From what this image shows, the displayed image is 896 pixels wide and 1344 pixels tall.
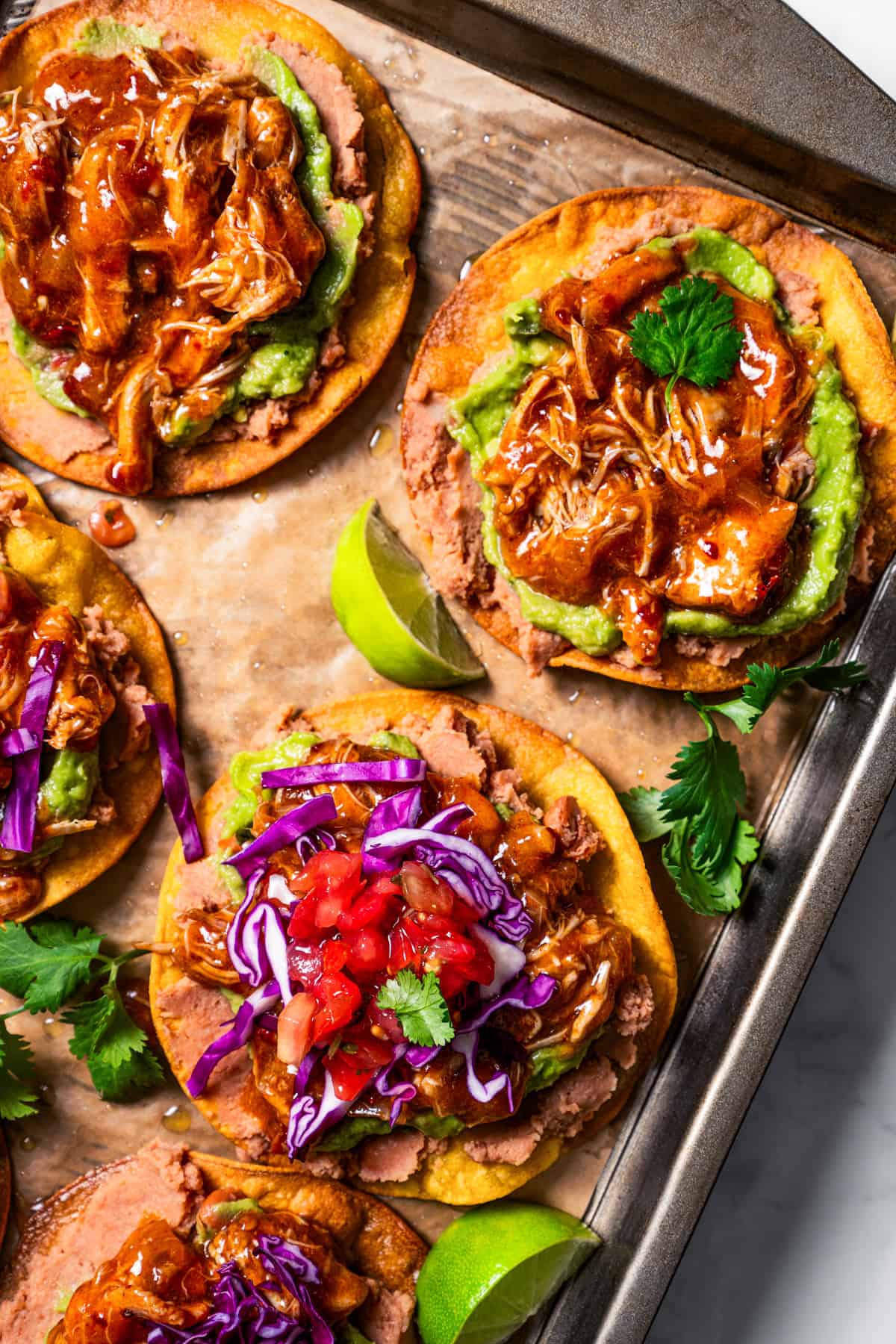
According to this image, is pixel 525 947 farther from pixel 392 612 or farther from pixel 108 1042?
pixel 108 1042

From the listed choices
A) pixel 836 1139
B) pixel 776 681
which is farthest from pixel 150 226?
pixel 836 1139

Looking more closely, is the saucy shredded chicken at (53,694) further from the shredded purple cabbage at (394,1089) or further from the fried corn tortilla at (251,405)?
the shredded purple cabbage at (394,1089)

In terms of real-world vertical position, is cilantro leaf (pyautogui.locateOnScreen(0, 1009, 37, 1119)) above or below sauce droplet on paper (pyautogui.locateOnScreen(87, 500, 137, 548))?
below

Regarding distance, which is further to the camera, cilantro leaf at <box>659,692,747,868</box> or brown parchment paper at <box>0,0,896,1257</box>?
brown parchment paper at <box>0,0,896,1257</box>

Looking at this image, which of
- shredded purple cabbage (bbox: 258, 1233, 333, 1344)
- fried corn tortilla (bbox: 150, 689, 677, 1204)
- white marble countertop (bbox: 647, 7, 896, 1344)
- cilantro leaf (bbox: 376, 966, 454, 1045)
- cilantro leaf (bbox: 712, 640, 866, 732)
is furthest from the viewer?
white marble countertop (bbox: 647, 7, 896, 1344)

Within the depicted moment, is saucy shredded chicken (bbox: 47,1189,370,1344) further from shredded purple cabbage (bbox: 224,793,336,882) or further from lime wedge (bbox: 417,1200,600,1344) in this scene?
shredded purple cabbage (bbox: 224,793,336,882)

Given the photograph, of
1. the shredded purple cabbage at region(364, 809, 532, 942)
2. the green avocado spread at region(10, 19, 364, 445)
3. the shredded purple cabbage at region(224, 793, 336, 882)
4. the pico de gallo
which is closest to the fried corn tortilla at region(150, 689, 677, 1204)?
the pico de gallo

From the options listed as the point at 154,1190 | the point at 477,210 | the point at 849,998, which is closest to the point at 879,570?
the point at 849,998
